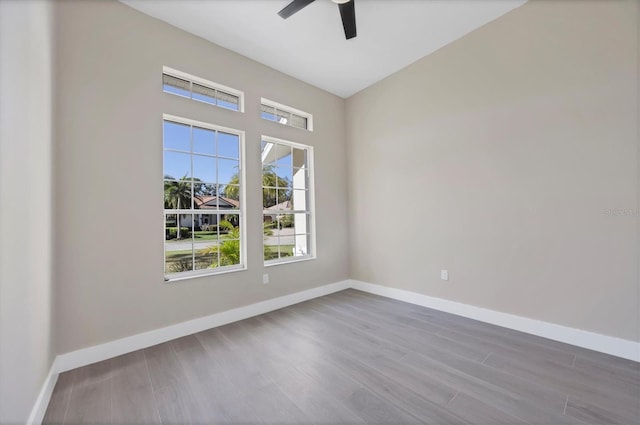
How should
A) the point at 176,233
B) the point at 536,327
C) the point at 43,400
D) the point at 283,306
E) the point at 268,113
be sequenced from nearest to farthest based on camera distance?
the point at 43,400 → the point at 536,327 → the point at 176,233 → the point at 283,306 → the point at 268,113

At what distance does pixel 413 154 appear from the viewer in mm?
3609

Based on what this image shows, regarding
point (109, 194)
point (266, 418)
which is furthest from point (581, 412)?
point (109, 194)

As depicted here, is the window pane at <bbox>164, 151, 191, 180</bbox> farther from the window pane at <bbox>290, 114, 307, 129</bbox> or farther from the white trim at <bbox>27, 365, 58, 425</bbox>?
the white trim at <bbox>27, 365, 58, 425</bbox>

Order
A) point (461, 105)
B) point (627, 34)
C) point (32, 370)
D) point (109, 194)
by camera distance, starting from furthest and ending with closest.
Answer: point (461, 105) → point (109, 194) → point (627, 34) → point (32, 370)

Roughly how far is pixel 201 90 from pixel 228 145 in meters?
0.68

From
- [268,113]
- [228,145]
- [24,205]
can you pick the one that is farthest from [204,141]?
[24,205]

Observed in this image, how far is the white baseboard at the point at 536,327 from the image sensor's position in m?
2.13

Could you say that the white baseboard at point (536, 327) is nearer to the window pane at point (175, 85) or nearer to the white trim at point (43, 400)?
the white trim at point (43, 400)

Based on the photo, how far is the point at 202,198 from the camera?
3.00 metres

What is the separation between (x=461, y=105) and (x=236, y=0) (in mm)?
2736

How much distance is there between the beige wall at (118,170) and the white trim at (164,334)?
62mm

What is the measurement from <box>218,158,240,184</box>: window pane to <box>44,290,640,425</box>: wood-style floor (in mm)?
1773

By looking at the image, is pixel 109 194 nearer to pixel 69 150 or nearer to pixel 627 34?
pixel 69 150

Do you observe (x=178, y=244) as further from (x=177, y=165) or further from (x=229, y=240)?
(x=177, y=165)
